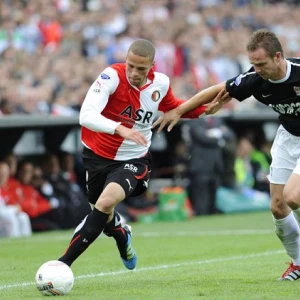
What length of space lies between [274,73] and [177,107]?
133 centimetres

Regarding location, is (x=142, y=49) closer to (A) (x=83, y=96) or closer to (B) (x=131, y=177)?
(B) (x=131, y=177)

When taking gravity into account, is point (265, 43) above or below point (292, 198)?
above

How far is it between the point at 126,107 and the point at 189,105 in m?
0.62

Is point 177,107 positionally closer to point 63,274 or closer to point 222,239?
point 63,274

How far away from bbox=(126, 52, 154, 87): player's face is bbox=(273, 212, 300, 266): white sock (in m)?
1.83

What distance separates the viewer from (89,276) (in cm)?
938

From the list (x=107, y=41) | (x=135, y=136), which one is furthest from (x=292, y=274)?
(x=107, y=41)

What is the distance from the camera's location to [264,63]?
807 cm

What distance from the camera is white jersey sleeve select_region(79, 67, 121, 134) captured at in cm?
800

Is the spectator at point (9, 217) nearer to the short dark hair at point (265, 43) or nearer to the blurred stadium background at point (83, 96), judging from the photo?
the blurred stadium background at point (83, 96)

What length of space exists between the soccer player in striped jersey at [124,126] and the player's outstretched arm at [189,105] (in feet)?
0.33

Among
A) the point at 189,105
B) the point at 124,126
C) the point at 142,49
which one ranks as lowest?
the point at 124,126

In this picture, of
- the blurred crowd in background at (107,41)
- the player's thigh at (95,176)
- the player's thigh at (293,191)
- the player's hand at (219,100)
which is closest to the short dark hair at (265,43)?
the player's hand at (219,100)

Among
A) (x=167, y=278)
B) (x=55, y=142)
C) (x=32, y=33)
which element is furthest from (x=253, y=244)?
(x=32, y=33)
